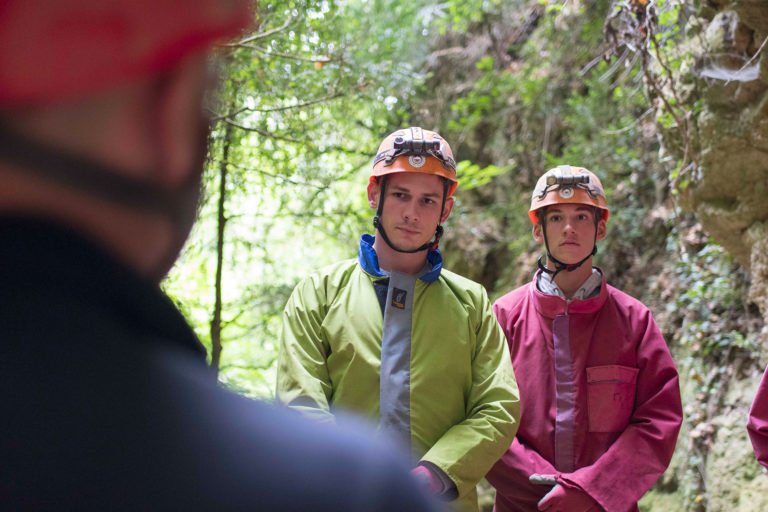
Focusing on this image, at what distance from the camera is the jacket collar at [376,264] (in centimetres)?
281

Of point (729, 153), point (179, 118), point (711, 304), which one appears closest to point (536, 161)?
point (711, 304)

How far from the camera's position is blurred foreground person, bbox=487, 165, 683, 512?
2920 millimetres

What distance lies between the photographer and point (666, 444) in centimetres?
299

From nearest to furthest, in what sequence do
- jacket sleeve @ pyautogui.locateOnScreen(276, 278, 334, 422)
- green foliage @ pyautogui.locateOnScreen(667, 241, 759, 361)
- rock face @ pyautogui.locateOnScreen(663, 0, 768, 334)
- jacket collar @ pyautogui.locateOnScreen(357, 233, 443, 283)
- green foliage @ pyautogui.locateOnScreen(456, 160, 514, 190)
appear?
jacket sleeve @ pyautogui.locateOnScreen(276, 278, 334, 422) → jacket collar @ pyautogui.locateOnScreen(357, 233, 443, 283) → rock face @ pyautogui.locateOnScreen(663, 0, 768, 334) → green foliage @ pyautogui.locateOnScreen(667, 241, 759, 361) → green foliage @ pyautogui.locateOnScreen(456, 160, 514, 190)

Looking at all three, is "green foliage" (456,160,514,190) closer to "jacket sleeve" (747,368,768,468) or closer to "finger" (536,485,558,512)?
"jacket sleeve" (747,368,768,468)

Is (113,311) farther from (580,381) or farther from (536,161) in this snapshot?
(536,161)

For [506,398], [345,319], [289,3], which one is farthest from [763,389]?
[289,3]

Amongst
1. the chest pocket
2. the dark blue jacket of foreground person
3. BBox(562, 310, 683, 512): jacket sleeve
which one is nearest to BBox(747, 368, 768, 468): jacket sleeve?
BBox(562, 310, 683, 512): jacket sleeve

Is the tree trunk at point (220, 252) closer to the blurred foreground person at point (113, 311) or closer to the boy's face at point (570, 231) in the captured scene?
the boy's face at point (570, 231)

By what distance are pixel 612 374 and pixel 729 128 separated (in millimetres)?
2085

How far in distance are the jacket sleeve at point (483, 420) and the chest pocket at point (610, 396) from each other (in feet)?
2.19

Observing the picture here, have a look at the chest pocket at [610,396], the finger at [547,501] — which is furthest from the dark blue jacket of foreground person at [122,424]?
the chest pocket at [610,396]

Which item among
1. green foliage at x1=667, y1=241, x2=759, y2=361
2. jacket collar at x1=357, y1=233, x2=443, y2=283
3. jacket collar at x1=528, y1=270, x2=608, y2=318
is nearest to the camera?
jacket collar at x1=357, y1=233, x2=443, y2=283

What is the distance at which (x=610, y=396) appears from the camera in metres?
3.09
